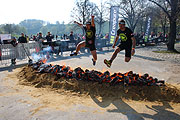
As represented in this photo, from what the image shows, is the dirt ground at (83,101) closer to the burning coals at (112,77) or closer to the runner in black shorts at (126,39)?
the burning coals at (112,77)

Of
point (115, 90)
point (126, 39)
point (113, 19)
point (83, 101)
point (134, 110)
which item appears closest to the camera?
point (134, 110)

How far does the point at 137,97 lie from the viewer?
16.8 ft

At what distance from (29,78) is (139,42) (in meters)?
20.6

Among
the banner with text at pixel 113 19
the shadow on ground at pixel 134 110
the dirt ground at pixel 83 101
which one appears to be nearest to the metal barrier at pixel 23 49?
the banner with text at pixel 113 19

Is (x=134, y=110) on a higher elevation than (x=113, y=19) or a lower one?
lower

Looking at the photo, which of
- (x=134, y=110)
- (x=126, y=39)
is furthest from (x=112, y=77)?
(x=134, y=110)

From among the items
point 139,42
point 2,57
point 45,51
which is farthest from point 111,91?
point 139,42

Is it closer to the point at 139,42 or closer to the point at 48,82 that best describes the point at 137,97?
the point at 48,82

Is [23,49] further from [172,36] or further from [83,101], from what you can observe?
[172,36]

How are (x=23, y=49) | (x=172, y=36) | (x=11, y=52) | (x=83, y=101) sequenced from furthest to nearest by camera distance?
(x=172, y=36)
(x=23, y=49)
(x=11, y=52)
(x=83, y=101)

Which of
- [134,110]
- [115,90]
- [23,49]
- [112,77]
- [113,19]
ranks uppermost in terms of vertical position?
[113,19]

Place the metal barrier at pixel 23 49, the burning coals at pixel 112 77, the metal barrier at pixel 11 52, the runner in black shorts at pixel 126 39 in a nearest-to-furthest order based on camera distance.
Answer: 1. the burning coals at pixel 112 77
2. the runner in black shorts at pixel 126 39
3. the metal barrier at pixel 11 52
4. the metal barrier at pixel 23 49

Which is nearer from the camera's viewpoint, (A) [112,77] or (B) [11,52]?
(A) [112,77]

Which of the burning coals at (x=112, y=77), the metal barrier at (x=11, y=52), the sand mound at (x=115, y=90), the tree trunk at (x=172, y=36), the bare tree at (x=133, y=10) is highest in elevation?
the bare tree at (x=133, y=10)
